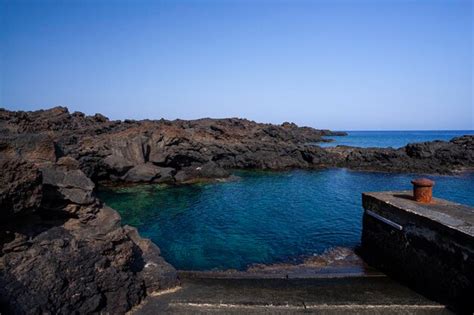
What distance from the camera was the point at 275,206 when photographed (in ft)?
66.9

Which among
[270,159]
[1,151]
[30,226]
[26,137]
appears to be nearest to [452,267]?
[30,226]

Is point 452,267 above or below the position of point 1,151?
below

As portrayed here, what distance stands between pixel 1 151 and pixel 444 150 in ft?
143

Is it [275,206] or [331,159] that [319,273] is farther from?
[331,159]

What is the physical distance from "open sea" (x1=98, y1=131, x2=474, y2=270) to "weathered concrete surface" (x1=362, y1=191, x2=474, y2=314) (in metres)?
3.09

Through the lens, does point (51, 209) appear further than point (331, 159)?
No

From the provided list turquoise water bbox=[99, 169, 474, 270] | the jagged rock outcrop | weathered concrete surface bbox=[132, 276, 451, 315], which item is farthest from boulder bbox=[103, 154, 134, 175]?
weathered concrete surface bbox=[132, 276, 451, 315]

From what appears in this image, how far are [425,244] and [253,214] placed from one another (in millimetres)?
11364

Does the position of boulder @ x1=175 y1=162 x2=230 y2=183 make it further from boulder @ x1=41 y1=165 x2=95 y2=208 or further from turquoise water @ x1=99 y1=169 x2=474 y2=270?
boulder @ x1=41 y1=165 x2=95 y2=208

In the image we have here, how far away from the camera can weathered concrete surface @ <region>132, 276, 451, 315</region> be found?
689 cm

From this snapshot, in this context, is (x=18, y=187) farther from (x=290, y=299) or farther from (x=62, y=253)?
(x=290, y=299)

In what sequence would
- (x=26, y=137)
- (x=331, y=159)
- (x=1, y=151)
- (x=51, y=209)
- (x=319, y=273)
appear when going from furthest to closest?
(x=331, y=159), (x=319, y=273), (x=26, y=137), (x=51, y=209), (x=1, y=151)

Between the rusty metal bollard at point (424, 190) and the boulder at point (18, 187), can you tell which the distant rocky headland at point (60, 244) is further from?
the rusty metal bollard at point (424, 190)

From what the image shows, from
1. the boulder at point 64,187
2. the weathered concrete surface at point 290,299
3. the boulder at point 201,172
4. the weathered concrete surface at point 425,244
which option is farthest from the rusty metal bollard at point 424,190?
the boulder at point 201,172
